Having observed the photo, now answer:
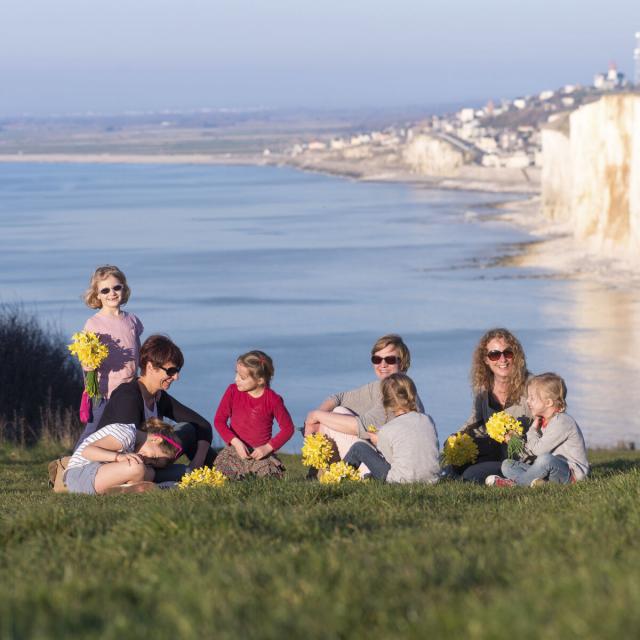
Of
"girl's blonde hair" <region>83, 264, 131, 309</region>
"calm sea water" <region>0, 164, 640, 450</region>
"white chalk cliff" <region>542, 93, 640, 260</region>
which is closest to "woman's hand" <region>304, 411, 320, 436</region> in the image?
"girl's blonde hair" <region>83, 264, 131, 309</region>

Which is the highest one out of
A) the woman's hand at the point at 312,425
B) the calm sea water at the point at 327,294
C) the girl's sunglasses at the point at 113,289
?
the girl's sunglasses at the point at 113,289

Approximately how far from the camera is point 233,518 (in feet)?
19.2

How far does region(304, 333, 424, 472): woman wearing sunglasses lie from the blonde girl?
0.85m

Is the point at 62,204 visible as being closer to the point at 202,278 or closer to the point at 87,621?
the point at 202,278

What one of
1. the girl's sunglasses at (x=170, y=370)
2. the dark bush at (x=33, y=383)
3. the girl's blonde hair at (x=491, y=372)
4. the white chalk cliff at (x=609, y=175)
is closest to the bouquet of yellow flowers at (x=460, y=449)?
the girl's blonde hair at (x=491, y=372)

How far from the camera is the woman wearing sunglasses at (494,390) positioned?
1004 centimetres

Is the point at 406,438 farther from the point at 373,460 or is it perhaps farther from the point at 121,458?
the point at 121,458

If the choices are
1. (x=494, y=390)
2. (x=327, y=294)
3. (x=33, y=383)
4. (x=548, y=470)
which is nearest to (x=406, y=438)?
(x=548, y=470)

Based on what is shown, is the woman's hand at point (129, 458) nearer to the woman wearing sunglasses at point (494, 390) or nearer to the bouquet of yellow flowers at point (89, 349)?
the bouquet of yellow flowers at point (89, 349)

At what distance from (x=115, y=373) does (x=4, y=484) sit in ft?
8.10

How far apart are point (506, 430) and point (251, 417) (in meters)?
1.88

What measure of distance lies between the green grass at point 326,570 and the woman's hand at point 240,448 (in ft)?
8.17

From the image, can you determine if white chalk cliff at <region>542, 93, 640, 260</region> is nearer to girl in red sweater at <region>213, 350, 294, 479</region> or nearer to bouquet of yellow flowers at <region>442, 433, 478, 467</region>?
bouquet of yellow flowers at <region>442, 433, 478, 467</region>

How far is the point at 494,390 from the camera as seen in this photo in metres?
10.4
